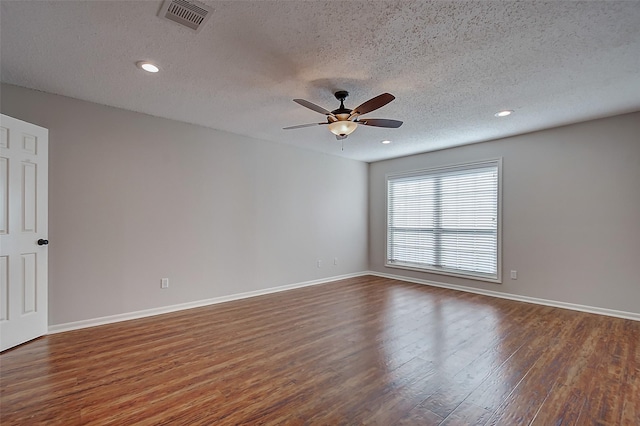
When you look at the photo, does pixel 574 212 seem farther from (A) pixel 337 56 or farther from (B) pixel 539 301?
(A) pixel 337 56

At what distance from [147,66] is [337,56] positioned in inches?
66.2

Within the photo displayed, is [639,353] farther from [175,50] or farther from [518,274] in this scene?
[175,50]

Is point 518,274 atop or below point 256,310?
atop

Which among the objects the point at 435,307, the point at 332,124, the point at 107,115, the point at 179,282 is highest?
the point at 107,115

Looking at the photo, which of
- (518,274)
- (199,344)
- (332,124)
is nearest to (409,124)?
(332,124)

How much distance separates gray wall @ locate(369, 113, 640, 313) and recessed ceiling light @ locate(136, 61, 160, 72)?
4.83m

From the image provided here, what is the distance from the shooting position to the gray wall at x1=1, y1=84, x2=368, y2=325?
3260 mm

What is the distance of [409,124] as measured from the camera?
13.5 feet

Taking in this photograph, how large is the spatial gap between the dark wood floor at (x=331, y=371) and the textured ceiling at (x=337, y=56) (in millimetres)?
2552

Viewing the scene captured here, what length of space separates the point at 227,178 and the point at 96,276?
6.72ft

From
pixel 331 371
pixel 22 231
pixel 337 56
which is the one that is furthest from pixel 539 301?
pixel 22 231

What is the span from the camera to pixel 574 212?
4.12 m

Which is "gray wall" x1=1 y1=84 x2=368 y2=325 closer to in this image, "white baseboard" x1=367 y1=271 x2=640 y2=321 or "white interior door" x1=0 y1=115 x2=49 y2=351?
"white interior door" x1=0 y1=115 x2=49 y2=351

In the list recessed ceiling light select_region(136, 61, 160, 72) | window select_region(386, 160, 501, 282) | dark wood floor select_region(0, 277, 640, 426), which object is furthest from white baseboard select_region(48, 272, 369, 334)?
recessed ceiling light select_region(136, 61, 160, 72)
